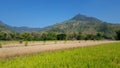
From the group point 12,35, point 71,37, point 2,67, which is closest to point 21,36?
point 12,35

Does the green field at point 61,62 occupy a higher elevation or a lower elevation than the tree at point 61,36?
lower

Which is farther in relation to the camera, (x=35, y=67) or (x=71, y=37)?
(x=71, y=37)

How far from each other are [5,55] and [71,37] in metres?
112

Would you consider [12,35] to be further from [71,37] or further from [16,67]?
[16,67]

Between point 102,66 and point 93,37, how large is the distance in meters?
113

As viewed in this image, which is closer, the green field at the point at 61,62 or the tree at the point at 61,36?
the green field at the point at 61,62

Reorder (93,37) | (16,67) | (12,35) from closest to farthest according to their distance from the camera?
(16,67)
(12,35)
(93,37)

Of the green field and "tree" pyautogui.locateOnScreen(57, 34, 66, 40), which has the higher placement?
"tree" pyautogui.locateOnScreen(57, 34, 66, 40)

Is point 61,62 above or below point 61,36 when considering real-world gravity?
below

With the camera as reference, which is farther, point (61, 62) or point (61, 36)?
point (61, 36)

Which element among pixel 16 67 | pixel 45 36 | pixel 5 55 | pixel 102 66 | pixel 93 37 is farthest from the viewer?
pixel 93 37

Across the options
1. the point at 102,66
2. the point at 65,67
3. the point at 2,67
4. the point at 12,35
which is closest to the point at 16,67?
the point at 2,67

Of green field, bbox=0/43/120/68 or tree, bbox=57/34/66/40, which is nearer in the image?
green field, bbox=0/43/120/68

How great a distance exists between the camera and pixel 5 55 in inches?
776
